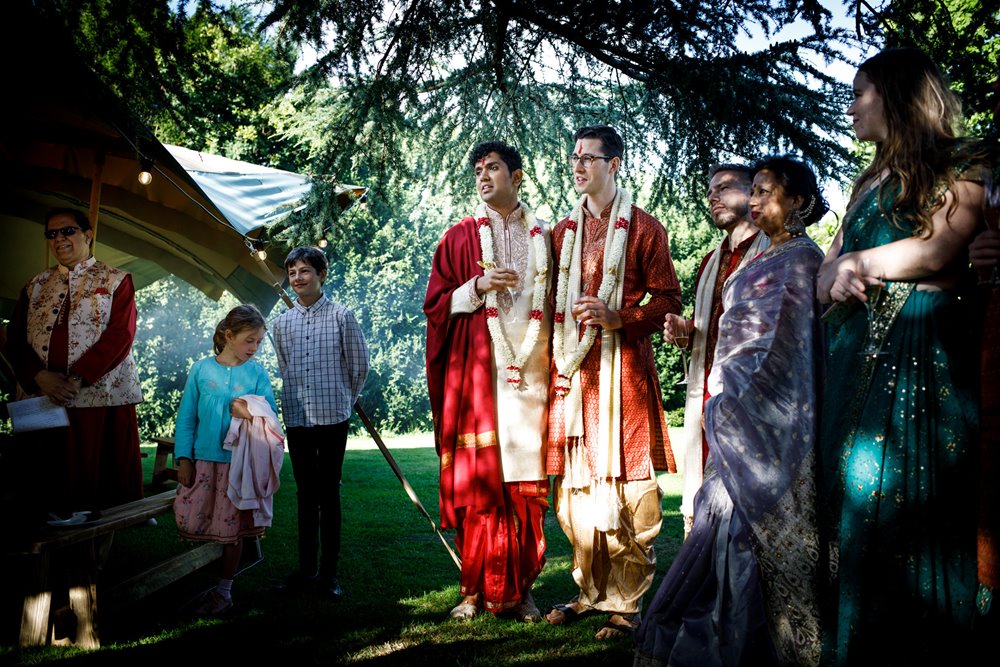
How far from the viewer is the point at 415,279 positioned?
19078 mm

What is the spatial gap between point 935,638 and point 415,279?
56.7ft

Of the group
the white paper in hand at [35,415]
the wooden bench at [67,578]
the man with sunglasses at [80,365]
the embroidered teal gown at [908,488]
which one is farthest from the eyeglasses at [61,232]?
the embroidered teal gown at [908,488]

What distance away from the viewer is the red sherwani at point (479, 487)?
13.6 feet

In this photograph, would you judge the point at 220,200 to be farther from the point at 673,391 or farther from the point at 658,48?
the point at 673,391

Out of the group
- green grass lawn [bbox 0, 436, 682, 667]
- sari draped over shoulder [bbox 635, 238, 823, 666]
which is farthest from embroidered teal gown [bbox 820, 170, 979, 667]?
green grass lawn [bbox 0, 436, 682, 667]

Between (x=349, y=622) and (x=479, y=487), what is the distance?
95cm

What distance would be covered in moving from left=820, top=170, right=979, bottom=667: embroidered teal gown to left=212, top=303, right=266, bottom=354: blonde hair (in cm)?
340

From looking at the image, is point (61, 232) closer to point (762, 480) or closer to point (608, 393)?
point (608, 393)

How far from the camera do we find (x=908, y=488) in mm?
2326

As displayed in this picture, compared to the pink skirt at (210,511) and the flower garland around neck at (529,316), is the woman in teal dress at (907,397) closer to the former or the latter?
the flower garland around neck at (529,316)

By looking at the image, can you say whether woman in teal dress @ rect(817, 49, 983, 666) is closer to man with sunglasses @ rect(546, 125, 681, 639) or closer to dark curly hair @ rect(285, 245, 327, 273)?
man with sunglasses @ rect(546, 125, 681, 639)

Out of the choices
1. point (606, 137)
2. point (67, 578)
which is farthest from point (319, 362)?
point (606, 137)

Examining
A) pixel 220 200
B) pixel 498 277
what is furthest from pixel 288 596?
pixel 220 200

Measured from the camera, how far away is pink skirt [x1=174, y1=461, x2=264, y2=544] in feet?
14.3
